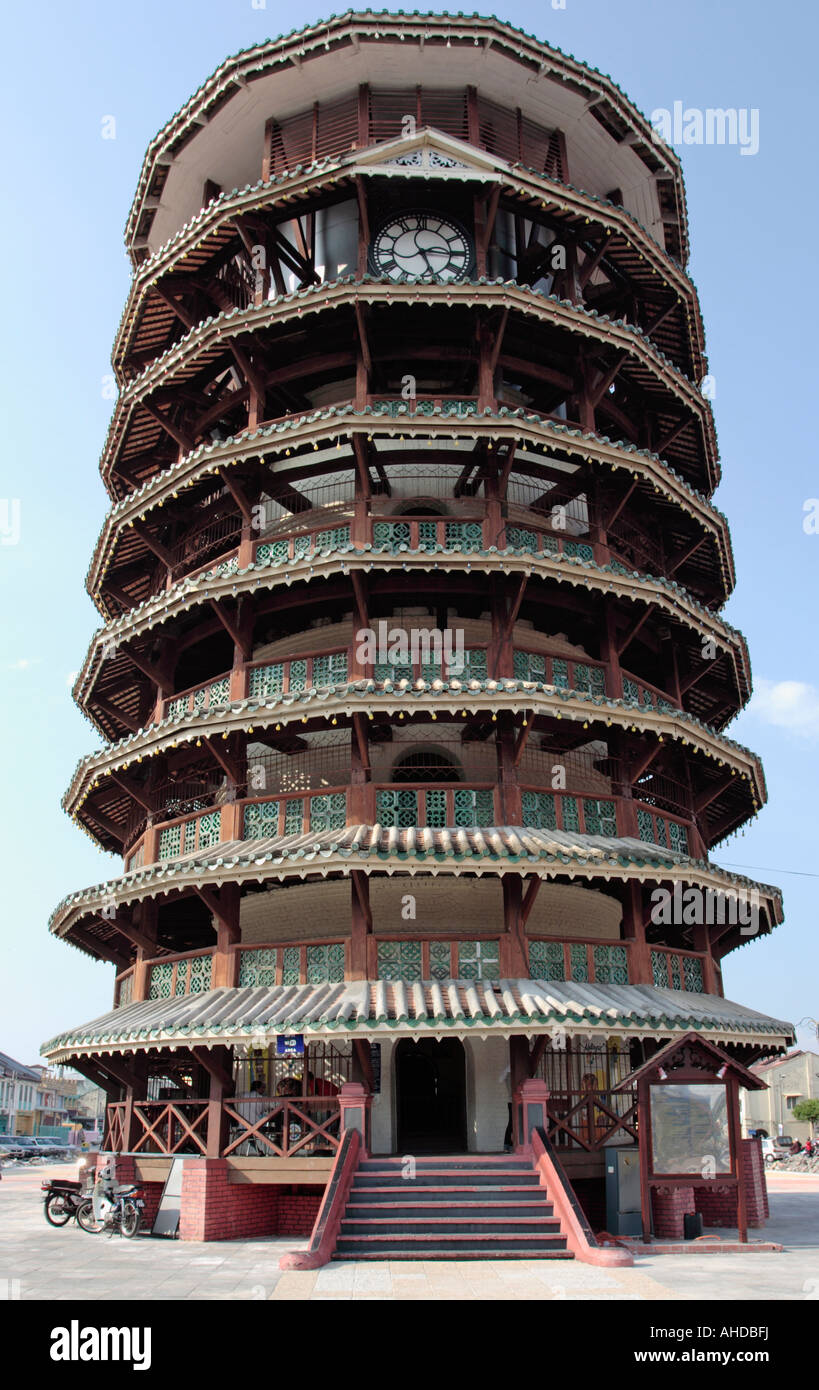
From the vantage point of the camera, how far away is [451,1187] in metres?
15.5

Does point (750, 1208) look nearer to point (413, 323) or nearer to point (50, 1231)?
point (50, 1231)

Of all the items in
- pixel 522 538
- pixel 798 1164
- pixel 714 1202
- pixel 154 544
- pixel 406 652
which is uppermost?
pixel 154 544

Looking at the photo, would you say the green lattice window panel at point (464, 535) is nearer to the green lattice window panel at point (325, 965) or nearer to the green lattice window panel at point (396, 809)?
A: the green lattice window panel at point (396, 809)

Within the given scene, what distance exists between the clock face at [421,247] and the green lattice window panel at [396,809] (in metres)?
11.6

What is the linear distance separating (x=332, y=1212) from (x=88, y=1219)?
636 cm

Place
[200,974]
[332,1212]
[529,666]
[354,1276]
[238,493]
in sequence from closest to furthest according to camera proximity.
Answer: [354,1276]
[332,1212]
[200,974]
[529,666]
[238,493]

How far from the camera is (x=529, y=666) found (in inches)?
826

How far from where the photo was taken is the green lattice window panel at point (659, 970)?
65.7 ft

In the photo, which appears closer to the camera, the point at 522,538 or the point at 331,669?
the point at 331,669

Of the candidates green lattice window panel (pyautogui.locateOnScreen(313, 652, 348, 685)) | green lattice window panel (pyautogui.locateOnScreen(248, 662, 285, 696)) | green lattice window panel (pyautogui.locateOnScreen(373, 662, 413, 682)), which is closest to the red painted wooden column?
green lattice window panel (pyautogui.locateOnScreen(373, 662, 413, 682))

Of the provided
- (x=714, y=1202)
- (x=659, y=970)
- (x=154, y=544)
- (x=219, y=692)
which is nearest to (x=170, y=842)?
(x=219, y=692)

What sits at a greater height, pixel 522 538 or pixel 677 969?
pixel 522 538

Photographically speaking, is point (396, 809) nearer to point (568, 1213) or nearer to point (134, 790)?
point (134, 790)
